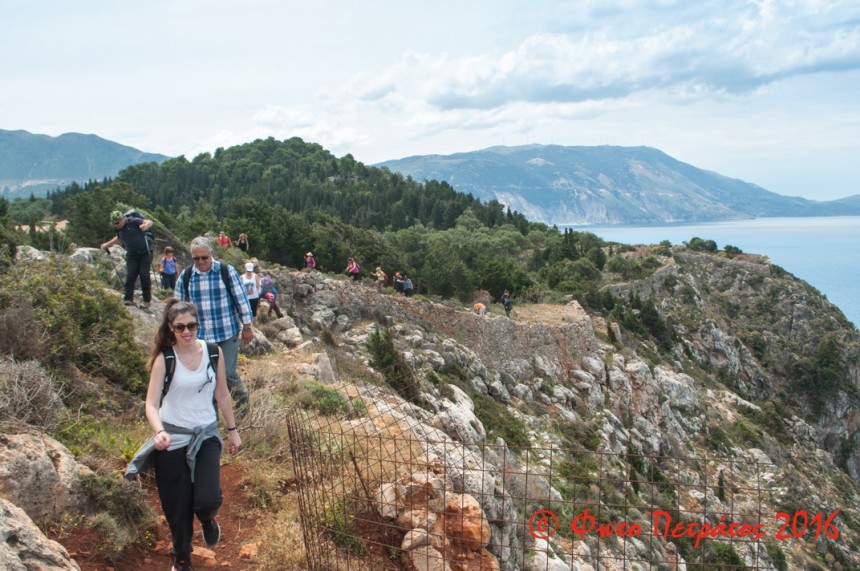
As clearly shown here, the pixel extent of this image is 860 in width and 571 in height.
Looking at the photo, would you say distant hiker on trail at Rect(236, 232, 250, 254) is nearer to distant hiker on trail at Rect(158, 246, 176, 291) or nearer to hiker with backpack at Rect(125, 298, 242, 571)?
distant hiker on trail at Rect(158, 246, 176, 291)

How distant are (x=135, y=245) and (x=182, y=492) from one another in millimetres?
5598

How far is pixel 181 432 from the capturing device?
379 cm

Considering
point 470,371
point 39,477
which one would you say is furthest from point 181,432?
point 470,371

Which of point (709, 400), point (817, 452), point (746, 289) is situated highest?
point (746, 289)

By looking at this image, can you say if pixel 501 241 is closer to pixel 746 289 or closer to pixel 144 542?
pixel 746 289

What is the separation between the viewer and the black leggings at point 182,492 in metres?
3.73

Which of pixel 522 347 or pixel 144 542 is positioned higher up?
pixel 144 542

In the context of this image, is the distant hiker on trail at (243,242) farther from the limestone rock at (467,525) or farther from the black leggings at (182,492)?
the black leggings at (182,492)

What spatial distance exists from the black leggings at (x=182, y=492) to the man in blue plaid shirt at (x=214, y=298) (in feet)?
5.90

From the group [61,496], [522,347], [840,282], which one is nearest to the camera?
[61,496]

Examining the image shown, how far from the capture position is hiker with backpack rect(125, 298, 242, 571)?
374cm

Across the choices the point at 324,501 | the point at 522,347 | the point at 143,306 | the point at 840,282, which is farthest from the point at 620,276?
the point at 840,282

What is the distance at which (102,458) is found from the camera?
4801 mm

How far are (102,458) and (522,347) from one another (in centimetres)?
1670
